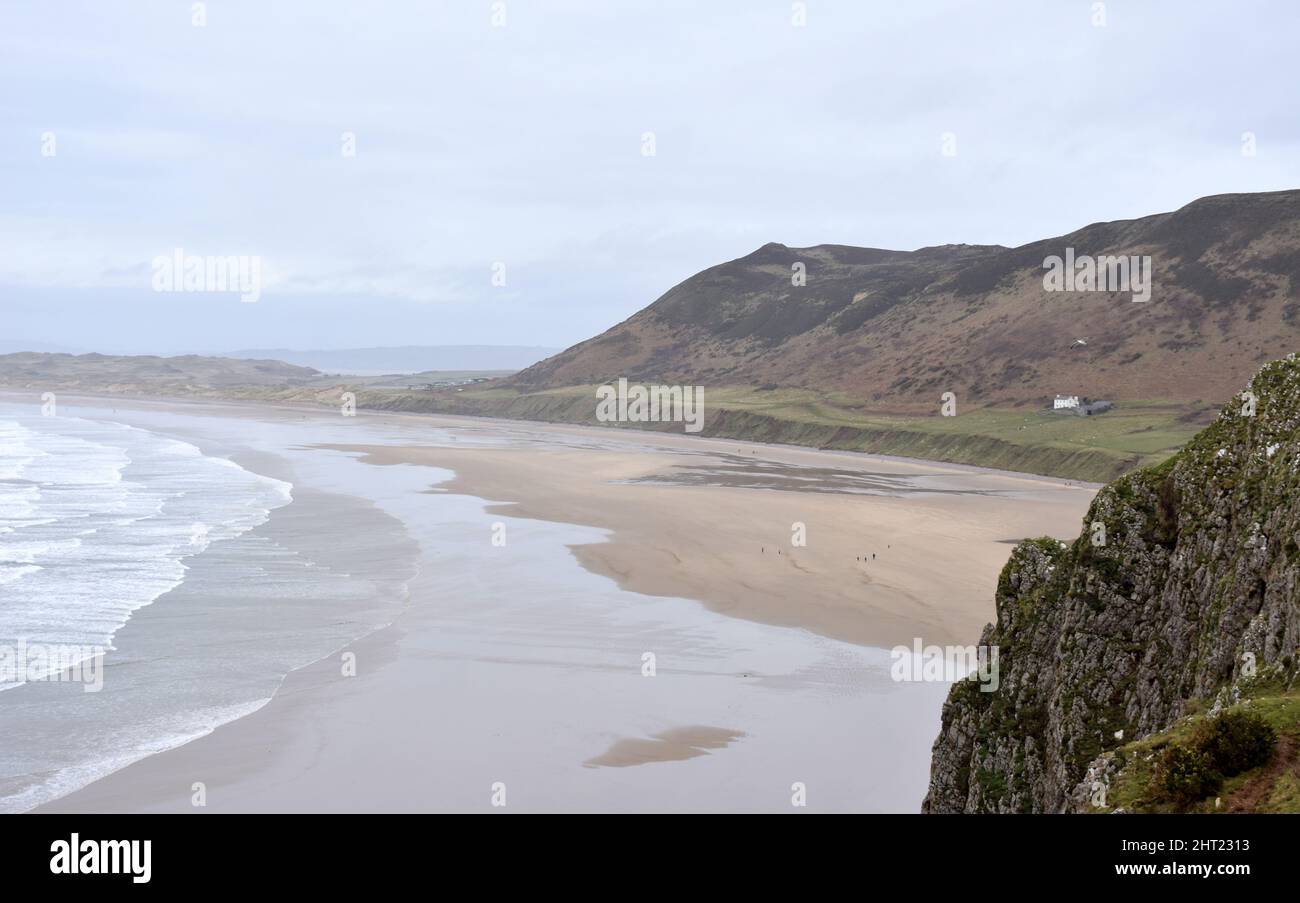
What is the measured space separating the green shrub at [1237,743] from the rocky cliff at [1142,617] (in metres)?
2.14

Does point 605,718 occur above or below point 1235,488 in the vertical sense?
below

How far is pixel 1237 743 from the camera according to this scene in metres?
9.12

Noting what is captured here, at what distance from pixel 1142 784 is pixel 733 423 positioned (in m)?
127

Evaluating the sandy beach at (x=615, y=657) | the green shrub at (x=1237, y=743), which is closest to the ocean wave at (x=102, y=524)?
the sandy beach at (x=615, y=657)

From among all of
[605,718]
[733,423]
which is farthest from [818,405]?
[605,718]

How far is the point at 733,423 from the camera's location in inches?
5384

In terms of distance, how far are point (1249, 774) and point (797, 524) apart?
45.6m

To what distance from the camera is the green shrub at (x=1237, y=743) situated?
29.8 feet

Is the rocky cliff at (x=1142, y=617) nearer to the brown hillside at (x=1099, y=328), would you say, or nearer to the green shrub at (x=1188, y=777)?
the green shrub at (x=1188, y=777)

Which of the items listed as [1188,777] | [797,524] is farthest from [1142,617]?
[797,524]

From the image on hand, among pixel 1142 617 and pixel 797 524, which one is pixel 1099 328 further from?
pixel 1142 617

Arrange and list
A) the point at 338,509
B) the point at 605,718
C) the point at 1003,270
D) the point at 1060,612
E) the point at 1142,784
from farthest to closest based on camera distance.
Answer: the point at 1003,270
the point at 338,509
the point at 605,718
the point at 1060,612
the point at 1142,784
